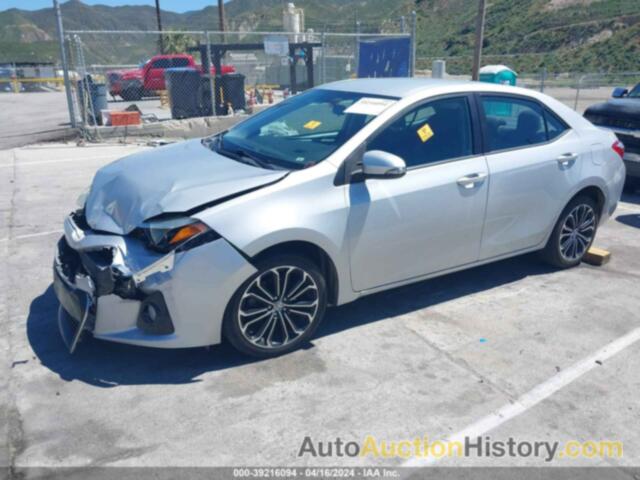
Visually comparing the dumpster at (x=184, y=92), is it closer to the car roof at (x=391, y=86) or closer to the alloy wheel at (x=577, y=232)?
the car roof at (x=391, y=86)

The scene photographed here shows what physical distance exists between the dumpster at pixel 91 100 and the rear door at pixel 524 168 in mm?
9878

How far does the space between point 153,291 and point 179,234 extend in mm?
359

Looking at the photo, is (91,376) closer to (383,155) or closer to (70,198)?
(383,155)

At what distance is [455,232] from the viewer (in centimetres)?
440

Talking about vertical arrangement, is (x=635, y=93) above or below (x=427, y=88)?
below

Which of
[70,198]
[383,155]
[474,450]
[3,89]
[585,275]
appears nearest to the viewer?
[474,450]

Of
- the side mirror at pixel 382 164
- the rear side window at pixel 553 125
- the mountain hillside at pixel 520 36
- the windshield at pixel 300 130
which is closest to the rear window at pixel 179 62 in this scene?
the mountain hillside at pixel 520 36

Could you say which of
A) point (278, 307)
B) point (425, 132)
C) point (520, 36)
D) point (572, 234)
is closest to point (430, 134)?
point (425, 132)

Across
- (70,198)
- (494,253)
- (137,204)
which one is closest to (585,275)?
(494,253)

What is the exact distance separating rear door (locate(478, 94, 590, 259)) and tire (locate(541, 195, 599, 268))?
18 cm

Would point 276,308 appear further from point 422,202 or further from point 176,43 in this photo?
point 176,43

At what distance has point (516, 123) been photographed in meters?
4.86

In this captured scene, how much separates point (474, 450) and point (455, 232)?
5.91ft

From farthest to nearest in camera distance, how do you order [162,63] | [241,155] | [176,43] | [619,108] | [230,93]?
[176,43] → [162,63] → [230,93] → [619,108] → [241,155]
